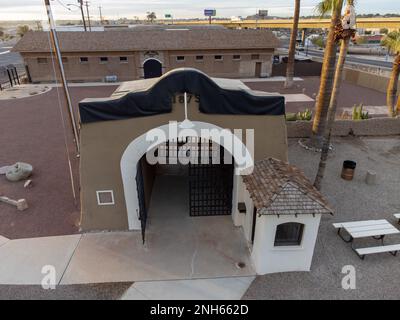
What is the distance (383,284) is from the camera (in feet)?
24.6

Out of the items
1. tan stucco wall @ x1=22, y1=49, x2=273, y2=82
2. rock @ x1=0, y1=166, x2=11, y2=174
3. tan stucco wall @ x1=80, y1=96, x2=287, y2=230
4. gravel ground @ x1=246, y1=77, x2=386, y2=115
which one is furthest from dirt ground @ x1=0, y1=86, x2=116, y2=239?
gravel ground @ x1=246, y1=77, x2=386, y2=115

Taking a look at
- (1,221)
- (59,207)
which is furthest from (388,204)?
(1,221)

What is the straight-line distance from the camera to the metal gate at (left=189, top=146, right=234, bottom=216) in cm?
1033

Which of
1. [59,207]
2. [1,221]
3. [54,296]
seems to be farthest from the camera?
[59,207]

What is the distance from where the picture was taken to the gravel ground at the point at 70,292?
7160 mm

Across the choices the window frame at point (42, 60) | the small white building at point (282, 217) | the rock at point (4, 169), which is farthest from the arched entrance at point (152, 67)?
the small white building at point (282, 217)

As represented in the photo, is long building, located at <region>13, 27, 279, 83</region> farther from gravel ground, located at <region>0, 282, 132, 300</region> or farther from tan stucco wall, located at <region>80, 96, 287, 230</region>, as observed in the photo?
gravel ground, located at <region>0, 282, 132, 300</region>

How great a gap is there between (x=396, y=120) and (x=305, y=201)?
14629 millimetres

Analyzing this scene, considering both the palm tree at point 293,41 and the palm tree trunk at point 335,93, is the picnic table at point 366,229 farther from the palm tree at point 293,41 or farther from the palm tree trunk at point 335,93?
the palm tree at point 293,41

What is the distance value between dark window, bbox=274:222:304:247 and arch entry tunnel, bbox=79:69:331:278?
0.03 m

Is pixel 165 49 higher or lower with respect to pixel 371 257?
higher

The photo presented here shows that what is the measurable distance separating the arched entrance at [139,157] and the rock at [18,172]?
660 centimetres

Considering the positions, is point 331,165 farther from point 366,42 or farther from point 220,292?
point 366,42

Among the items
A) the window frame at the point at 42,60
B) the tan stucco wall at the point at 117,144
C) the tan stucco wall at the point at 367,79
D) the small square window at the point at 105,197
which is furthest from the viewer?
the window frame at the point at 42,60
